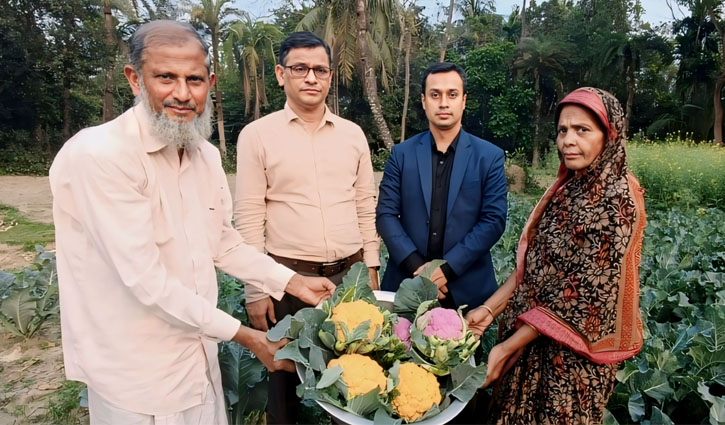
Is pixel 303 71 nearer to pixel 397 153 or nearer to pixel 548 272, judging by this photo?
pixel 397 153

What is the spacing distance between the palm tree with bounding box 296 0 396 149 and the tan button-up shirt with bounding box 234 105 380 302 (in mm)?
7744

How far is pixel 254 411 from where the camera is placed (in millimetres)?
2615

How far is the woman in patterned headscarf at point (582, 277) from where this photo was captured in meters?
1.63

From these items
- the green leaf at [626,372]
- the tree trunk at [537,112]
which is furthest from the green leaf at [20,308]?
the tree trunk at [537,112]

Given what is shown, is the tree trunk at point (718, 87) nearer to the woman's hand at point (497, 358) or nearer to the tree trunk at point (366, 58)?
the tree trunk at point (366, 58)

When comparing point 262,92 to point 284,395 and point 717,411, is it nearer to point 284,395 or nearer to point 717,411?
point 284,395

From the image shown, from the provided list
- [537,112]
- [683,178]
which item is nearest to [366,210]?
[683,178]

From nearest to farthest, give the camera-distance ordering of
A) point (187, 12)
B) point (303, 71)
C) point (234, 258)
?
point (234, 258) → point (303, 71) → point (187, 12)

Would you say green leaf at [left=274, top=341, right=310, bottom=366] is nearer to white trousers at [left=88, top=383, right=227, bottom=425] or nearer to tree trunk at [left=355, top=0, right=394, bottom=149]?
white trousers at [left=88, top=383, right=227, bottom=425]

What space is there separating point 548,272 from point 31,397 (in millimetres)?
3374

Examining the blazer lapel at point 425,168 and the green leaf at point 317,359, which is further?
the blazer lapel at point 425,168

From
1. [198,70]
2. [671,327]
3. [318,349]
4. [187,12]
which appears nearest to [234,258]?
[318,349]

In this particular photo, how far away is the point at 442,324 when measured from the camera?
62.6 inches

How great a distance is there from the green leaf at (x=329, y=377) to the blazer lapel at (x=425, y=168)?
1.24 meters
